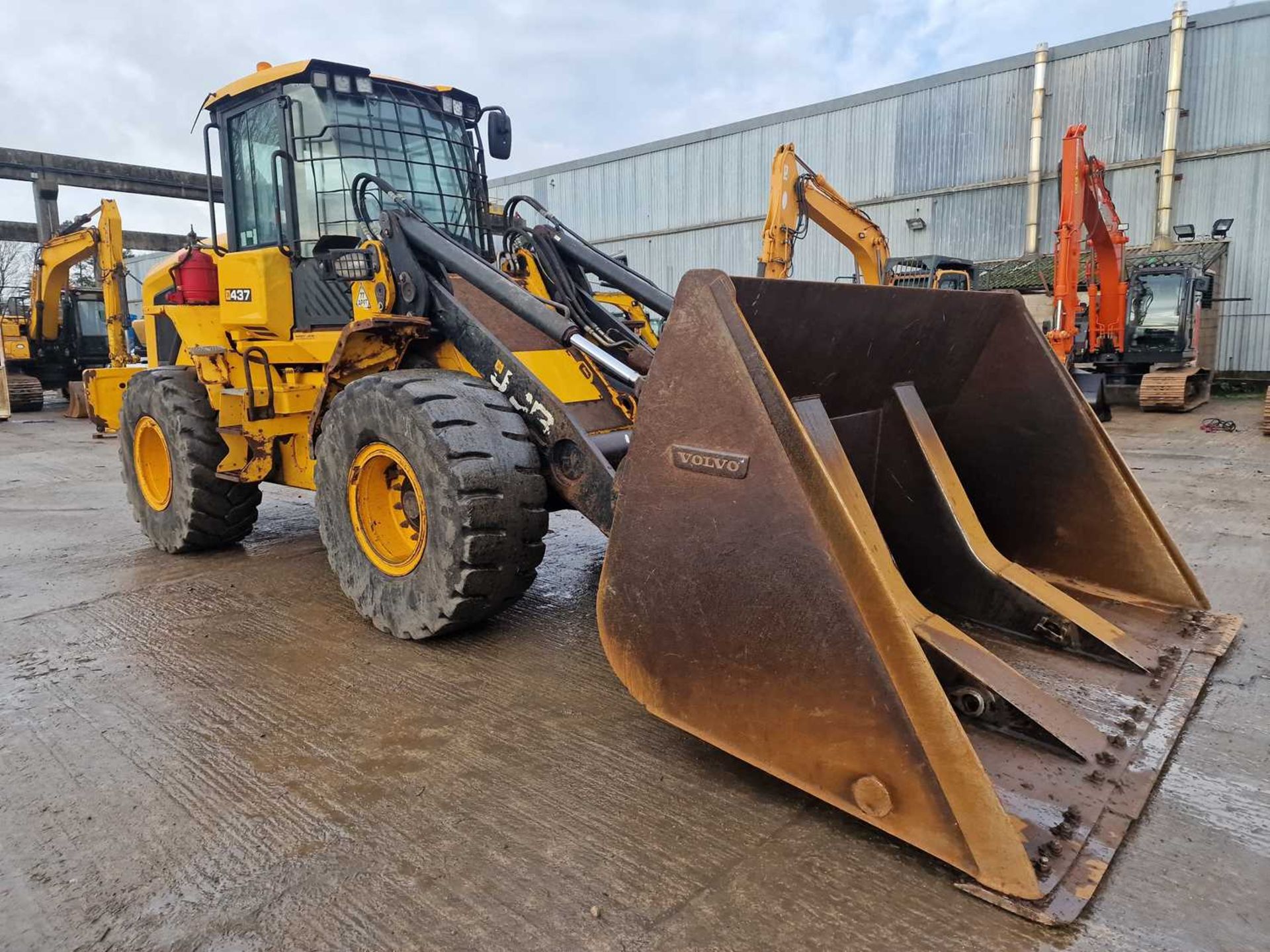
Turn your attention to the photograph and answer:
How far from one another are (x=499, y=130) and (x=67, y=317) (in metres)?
17.1

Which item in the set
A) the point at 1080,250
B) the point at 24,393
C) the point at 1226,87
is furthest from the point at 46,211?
the point at 1226,87

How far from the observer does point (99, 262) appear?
14.4 meters

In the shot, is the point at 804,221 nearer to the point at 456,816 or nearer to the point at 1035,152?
the point at 456,816

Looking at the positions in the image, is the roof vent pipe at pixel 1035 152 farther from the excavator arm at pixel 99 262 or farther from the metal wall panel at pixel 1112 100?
the excavator arm at pixel 99 262

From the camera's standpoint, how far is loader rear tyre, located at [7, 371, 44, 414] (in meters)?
16.7

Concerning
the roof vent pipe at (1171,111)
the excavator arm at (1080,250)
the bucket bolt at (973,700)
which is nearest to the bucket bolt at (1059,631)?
the bucket bolt at (973,700)

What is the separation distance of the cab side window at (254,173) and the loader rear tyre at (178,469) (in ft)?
3.19

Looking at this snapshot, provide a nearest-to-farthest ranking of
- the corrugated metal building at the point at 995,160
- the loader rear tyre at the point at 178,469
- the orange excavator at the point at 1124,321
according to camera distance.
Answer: the loader rear tyre at the point at 178,469 < the orange excavator at the point at 1124,321 < the corrugated metal building at the point at 995,160

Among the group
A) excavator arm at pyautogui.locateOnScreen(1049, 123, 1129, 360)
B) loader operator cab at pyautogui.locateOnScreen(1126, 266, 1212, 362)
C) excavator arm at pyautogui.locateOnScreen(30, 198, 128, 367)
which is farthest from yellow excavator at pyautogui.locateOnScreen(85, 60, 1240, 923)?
loader operator cab at pyautogui.locateOnScreen(1126, 266, 1212, 362)

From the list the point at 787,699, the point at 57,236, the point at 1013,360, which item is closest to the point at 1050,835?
the point at 787,699

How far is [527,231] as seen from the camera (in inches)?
185

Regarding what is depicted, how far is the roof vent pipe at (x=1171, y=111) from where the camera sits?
1758 centimetres

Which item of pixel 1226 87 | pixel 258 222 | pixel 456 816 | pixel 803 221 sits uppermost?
pixel 1226 87

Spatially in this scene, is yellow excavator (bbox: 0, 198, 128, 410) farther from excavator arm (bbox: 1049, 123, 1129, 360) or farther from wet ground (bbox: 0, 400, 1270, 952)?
excavator arm (bbox: 1049, 123, 1129, 360)
